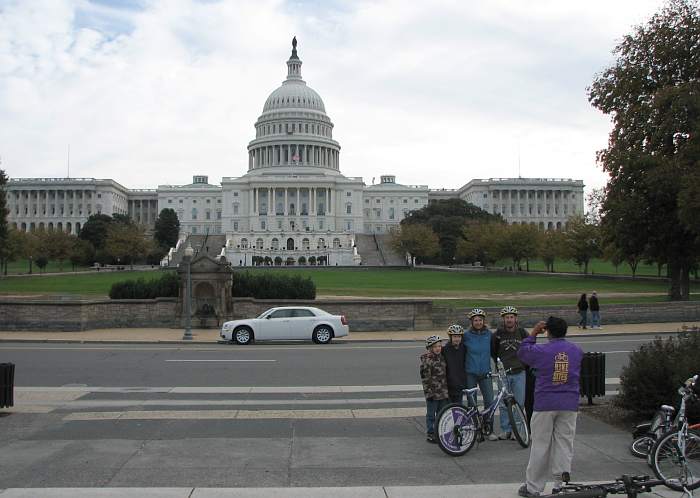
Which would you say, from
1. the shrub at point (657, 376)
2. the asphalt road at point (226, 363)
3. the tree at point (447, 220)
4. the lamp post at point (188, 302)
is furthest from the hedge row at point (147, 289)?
the tree at point (447, 220)

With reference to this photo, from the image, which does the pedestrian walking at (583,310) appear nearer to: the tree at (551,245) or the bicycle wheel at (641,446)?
the bicycle wheel at (641,446)

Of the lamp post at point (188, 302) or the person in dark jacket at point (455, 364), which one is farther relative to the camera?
the lamp post at point (188, 302)

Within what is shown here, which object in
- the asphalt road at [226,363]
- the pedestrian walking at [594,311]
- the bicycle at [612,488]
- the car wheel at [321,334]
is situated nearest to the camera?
the bicycle at [612,488]

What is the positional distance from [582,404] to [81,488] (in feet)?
29.5

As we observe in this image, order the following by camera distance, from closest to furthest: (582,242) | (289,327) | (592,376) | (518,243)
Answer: (592,376) → (289,327) → (582,242) → (518,243)

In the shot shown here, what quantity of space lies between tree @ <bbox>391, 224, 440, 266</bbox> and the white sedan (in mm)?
75805

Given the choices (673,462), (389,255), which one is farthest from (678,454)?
(389,255)

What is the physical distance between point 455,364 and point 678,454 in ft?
11.0

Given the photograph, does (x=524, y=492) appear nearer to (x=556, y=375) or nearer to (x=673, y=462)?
(x=556, y=375)

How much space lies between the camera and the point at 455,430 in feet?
32.6

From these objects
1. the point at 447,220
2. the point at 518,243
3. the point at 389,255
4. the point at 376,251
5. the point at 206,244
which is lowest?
the point at 389,255

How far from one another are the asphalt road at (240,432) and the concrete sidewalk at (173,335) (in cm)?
734

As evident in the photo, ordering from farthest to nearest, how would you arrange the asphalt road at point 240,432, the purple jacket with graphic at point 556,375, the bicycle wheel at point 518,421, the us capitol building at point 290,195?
the us capitol building at point 290,195 → the bicycle wheel at point 518,421 → the asphalt road at point 240,432 → the purple jacket with graphic at point 556,375

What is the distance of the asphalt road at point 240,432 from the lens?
917 centimetres
